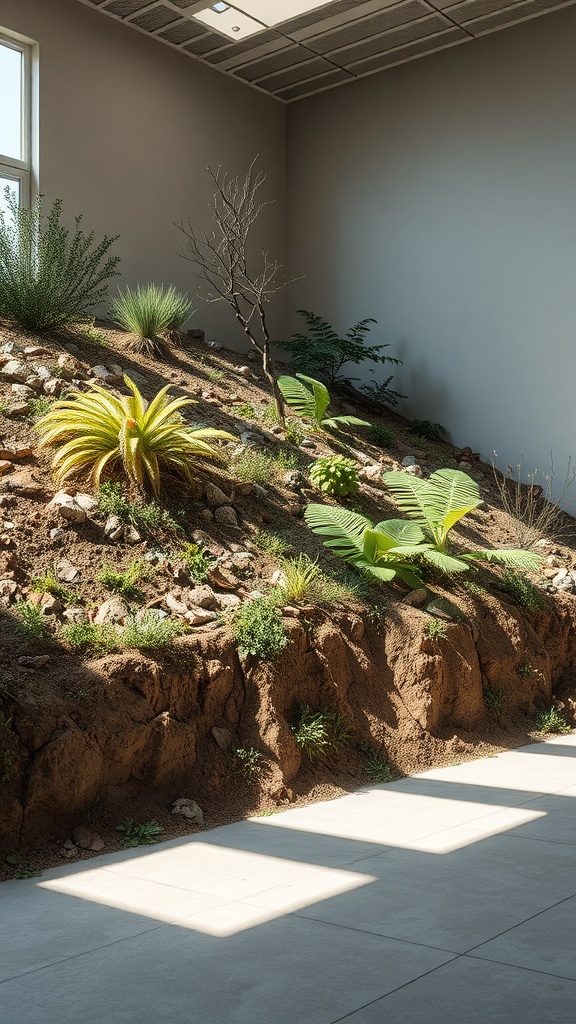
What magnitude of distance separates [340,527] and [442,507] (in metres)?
0.95

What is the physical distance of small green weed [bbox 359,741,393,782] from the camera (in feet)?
14.5

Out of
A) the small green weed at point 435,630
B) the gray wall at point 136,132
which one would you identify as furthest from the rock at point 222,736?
the gray wall at point 136,132

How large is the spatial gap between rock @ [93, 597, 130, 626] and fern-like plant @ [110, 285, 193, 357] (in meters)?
3.95

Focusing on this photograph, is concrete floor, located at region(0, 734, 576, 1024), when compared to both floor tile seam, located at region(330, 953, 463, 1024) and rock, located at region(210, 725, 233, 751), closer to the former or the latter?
floor tile seam, located at region(330, 953, 463, 1024)

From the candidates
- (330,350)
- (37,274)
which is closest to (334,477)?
(37,274)

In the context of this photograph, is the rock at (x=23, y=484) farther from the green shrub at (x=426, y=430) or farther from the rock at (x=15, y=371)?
the green shrub at (x=426, y=430)

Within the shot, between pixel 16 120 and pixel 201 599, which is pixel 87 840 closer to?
pixel 201 599

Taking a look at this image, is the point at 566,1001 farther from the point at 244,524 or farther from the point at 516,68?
the point at 516,68

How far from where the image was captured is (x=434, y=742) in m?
4.83

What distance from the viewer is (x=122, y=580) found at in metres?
4.57

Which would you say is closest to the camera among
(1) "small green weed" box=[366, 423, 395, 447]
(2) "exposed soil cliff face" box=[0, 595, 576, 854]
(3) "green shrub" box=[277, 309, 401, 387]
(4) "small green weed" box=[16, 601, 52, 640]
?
(2) "exposed soil cliff face" box=[0, 595, 576, 854]

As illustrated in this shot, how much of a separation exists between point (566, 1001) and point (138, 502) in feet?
12.0

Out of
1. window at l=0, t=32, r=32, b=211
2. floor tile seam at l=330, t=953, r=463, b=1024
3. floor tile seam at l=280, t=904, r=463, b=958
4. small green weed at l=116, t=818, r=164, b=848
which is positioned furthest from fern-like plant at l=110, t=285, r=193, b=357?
floor tile seam at l=330, t=953, r=463, b=1024

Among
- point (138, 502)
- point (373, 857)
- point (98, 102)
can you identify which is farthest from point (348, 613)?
point (98, 102)
